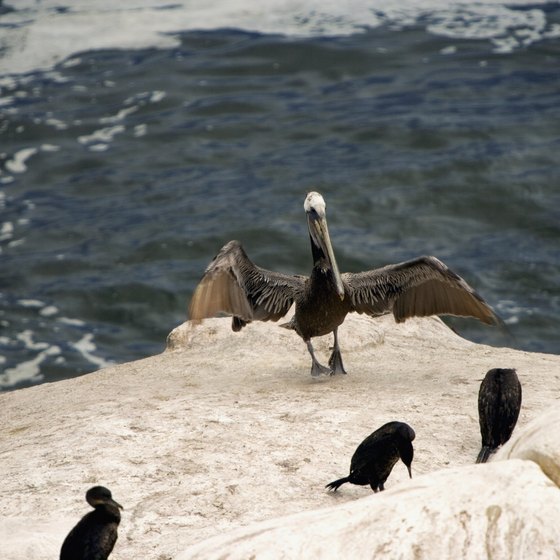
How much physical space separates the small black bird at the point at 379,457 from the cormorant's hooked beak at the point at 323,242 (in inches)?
113

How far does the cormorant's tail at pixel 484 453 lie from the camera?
22.0ft

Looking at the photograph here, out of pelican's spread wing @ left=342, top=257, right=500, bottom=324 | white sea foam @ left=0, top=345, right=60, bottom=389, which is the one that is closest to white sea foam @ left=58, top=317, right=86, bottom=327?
white sea foam @ left=0, top=345, right=60, bottom=389

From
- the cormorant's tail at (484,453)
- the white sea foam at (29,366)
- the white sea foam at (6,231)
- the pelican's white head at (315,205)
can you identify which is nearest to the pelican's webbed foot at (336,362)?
the pelican's white head at (315,205)

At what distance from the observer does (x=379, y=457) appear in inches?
244

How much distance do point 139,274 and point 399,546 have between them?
1247cm

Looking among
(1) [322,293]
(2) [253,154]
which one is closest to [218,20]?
(2) [253,154]

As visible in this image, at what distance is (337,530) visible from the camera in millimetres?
4895

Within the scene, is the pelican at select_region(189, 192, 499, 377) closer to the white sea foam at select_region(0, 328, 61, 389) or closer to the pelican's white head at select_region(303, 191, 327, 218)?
the pelican's white head at select_region(303, 191, 327, 218)

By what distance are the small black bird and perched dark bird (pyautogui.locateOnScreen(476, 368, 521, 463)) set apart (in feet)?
2.20

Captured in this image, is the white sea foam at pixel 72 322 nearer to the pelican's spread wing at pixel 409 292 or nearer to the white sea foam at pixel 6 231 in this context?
the white sea foam at pixel 6 231

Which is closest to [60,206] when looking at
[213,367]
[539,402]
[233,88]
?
[233,88]

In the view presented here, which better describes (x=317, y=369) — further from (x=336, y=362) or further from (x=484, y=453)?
(x=484, y=453)

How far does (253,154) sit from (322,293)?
36.1 ft

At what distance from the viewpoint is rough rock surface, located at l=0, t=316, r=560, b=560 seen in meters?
4.97
